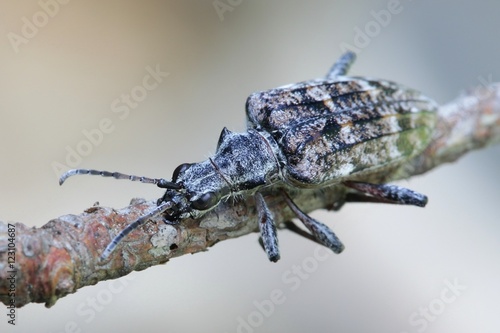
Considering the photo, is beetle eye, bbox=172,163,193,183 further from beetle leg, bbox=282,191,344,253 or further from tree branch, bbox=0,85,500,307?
beetle leg, bbox=282,191,344,253

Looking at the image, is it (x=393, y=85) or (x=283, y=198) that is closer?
(x=283, y=198)

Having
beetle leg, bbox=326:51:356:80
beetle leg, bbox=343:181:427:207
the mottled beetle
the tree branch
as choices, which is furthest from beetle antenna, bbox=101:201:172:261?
beetle leg, bbox=326:51:356:80

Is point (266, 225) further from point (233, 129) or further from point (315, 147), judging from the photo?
point (233, 129)

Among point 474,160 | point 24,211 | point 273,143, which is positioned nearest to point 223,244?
point 24,211

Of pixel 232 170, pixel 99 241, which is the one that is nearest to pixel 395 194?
pixel 232 170

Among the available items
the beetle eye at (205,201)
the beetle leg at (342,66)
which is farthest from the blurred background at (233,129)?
the beetle eye at (205,201)

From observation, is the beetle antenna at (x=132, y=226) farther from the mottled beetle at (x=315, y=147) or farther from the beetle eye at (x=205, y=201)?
the mottled beetle at (x=315, y=147)

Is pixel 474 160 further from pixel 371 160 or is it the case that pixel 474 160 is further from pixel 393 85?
pixel 371 160
